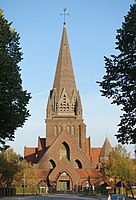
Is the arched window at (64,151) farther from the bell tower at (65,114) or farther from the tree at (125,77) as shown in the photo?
the tree at (125,77)

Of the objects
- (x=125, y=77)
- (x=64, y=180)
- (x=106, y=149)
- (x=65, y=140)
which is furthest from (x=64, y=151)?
(x=125, y=77)

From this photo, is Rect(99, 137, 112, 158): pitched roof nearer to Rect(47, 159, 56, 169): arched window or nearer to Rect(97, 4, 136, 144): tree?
Rect(47, 159, 56, 169): arched window

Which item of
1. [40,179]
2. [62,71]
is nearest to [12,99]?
[40,179]

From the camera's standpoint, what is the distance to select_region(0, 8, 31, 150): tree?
83.0 ft

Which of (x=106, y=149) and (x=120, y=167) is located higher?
(x=106, y=149)

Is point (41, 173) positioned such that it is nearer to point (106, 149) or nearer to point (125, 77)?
point (106, 149)

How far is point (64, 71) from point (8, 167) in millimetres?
34595

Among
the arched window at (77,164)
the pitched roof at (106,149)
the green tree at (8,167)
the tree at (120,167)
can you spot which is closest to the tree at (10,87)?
the tree at (120,167)

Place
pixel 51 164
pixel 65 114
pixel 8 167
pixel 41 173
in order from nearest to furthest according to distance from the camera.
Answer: pixel 8 167, pixel 41 173, pixel 51 164, pixel 65 114

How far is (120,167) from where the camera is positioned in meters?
64.7

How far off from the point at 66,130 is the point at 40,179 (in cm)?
1255

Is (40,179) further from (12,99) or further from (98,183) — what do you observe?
(12,99)

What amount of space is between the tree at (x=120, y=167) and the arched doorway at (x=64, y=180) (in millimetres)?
12771

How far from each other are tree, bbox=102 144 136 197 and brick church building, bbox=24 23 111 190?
12.8 meters
